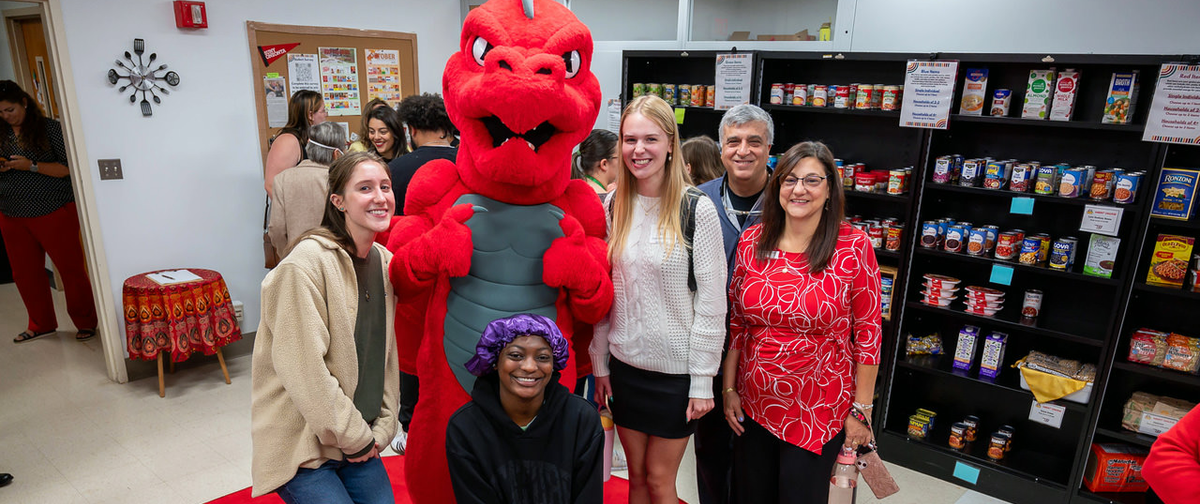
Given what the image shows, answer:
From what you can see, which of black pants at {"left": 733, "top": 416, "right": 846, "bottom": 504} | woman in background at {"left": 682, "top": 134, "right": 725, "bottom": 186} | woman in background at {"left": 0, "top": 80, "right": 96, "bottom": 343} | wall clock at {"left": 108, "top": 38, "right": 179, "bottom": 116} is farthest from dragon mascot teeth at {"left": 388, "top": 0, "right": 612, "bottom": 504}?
woman in background at {"left": 0, "top": 80, "right": 96, "bottom": 343}

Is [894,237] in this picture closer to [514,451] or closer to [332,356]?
[514,451]

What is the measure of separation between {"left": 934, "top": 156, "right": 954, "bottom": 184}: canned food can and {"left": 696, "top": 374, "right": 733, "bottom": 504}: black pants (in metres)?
1.58

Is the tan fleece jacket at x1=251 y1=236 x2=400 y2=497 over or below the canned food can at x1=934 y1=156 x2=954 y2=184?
below

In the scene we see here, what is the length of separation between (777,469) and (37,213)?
14.5ft

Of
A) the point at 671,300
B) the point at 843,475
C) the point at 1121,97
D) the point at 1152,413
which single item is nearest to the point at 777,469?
the point at 843,475

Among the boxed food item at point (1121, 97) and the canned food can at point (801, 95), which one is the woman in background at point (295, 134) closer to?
the canned food can at point (801, 95)

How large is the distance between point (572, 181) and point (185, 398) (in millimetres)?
2906

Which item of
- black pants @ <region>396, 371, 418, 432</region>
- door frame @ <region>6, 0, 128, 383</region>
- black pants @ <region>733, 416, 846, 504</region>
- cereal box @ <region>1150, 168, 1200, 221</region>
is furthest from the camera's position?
door frame @ <region>6, 0, 128, 383</region>

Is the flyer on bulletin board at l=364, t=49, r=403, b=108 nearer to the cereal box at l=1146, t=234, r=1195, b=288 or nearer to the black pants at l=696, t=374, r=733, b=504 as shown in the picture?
the black pants at l=696, t=374, r=733, b=504

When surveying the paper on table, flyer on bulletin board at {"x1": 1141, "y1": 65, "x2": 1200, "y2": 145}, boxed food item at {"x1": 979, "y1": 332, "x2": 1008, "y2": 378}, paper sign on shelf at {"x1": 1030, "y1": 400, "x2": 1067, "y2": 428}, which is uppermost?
flyer on bulletin board at {"x1": 1141, "y1": 65, "x2": 1200, "y2": 145}

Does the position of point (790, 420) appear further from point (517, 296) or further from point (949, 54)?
point (949, 54)

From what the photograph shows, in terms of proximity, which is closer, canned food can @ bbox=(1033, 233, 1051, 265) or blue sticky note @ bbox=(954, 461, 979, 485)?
canned food can @ bbox=(1033, 233, 1051, 265)

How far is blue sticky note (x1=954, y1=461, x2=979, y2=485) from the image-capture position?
3023mm

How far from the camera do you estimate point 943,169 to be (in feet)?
9.75
